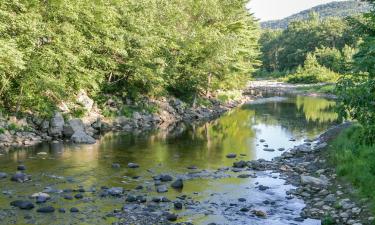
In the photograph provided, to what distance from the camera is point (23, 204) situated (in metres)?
16.4

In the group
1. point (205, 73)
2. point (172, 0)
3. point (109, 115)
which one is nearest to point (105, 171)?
point (109, 115)

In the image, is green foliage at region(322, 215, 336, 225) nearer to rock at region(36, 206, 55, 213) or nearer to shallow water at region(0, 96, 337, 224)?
shallow water at region(0, 96, 337, 224)

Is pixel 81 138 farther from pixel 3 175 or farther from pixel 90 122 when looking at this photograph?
pixel 3 175

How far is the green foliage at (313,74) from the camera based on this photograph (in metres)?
112

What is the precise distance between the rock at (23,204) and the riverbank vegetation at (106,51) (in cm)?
1212

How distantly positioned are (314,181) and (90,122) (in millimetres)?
22276

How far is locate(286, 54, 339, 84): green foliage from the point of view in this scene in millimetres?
111875

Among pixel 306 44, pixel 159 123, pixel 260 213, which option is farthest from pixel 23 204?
pixel 306 44

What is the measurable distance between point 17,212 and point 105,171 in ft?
23.3

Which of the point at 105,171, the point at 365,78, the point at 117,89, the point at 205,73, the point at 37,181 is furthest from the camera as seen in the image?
the point at 205,73

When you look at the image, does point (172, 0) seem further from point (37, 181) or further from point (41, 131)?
point (37, 181)

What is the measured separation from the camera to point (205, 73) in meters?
53.6

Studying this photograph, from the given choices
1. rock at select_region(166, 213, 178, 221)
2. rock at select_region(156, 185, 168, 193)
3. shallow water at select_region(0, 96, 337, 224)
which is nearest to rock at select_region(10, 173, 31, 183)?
shallow water at select_region(0, 96, 337, 224)

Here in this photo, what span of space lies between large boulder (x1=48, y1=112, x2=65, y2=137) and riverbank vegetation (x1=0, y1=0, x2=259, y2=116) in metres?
0.86
